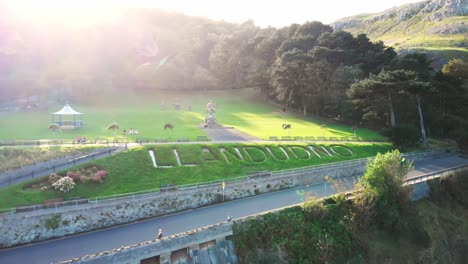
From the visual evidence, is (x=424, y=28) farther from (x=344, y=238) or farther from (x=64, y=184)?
(x=64, y=184)

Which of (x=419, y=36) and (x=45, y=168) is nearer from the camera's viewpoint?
(x=45, y=168)

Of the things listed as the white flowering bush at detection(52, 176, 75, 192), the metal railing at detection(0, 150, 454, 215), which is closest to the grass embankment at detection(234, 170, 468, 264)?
the metal railing at detection(0, 150, 454, 215)

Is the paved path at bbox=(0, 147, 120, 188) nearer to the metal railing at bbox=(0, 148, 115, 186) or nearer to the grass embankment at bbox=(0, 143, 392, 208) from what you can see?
the metal railing at bbox=(0, 148, 115, 186)

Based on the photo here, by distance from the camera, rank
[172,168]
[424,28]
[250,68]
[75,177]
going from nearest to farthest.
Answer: [75,177], [172,168], [250,68], [424,28]

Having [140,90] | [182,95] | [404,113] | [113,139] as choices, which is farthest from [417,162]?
A: [140,90]

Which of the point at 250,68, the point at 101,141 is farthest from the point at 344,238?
the point at 250,68

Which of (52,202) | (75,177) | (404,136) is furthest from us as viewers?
(404,136)

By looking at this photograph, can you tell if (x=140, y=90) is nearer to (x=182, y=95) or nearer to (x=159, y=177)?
(x=182, y=95)
